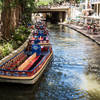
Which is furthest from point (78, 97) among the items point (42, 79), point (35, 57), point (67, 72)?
point (35, 57)

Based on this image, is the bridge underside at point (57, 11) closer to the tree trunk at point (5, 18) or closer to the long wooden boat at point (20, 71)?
the tree trunk at point (5, 18)

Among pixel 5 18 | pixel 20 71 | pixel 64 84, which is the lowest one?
pixel 64 84

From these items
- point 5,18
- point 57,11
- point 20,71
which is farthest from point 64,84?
point 57,11

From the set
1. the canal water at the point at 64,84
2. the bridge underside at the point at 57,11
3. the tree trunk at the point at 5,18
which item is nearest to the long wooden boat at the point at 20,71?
the canal water at the point at 64,84

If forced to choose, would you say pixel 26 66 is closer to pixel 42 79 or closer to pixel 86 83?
pixel 42 79

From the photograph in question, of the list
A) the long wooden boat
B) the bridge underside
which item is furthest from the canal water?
the bridge underside

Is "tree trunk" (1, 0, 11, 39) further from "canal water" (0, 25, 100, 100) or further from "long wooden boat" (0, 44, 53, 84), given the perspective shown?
"canal water" (0, 25, 100, 100)

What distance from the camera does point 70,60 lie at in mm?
20203

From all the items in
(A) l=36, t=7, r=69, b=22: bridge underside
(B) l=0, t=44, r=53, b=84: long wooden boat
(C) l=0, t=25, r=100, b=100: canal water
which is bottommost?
(C) l=0, t=25, r=100, b=100: canal water

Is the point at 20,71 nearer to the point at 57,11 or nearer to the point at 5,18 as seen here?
the point at 5,18

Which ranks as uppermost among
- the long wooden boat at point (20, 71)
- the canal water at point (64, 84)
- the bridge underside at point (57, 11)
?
the bridge underside at point (57, 11)

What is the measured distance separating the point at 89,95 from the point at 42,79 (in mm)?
3624

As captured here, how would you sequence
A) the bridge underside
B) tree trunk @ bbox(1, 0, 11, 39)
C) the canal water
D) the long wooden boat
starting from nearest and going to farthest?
the canal water
the long wooden boat
tree trunk @ bbox(1, 0, 11, 39)
the bridge underside

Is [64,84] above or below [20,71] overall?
below
